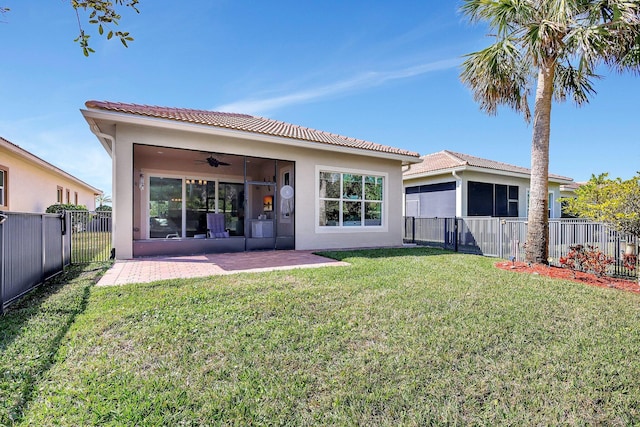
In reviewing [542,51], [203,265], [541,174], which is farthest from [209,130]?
[541,174]

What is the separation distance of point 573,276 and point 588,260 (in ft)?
2.28

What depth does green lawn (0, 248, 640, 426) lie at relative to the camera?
7.82 feet

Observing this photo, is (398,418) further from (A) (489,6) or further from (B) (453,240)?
(B) (453,240)

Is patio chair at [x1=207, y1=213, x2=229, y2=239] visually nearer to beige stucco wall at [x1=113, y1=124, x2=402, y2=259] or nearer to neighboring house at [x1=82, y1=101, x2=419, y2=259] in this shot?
neighboring house at [x1=82, y1=101, x2=419, y2=259]

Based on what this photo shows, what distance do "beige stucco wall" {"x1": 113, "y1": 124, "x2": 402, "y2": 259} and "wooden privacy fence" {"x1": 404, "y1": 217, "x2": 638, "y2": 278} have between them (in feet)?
6.24

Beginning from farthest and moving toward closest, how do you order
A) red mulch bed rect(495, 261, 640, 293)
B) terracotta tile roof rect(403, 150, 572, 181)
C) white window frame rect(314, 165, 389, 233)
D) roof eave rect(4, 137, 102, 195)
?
terracotta tile roof rect(403, 150, 572, 181) → roof eave rect(4, 137, 102, 195) → white window frame rect(314, 165, 389, 233) → red mulch bed rect(495, 261, 640, 293)

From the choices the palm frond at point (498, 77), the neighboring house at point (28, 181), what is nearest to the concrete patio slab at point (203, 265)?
the palm frond at point (498, 77)

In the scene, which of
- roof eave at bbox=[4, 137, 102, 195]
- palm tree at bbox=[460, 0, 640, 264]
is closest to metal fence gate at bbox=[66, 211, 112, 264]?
roof eave at bbox=[4, 137, 102, 195]

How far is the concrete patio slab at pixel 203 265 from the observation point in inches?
259

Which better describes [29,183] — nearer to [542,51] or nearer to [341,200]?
[341,200]

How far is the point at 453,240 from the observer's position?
1271 cm

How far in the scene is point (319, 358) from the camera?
10.3 ft

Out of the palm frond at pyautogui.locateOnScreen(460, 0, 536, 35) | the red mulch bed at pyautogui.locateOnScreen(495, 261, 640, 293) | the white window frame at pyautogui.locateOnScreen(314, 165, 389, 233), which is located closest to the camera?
the red mulch bed at pyautogui.locateOnScreen(495, 261, 640, 293)

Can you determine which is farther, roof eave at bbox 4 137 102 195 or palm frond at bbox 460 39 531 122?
roof eave at bbox 4 137 102 195
